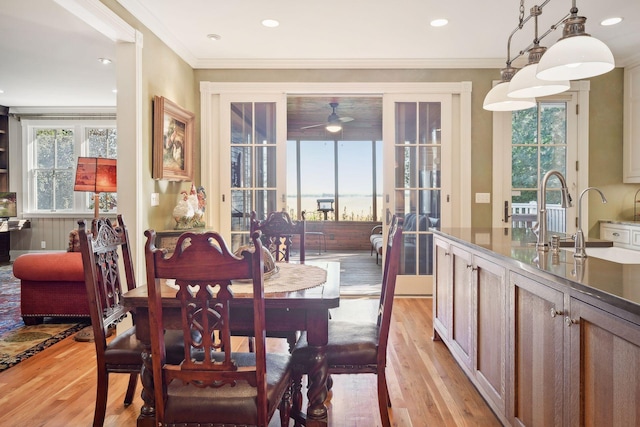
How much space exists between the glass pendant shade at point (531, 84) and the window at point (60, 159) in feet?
24.2

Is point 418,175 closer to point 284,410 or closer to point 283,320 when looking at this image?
point 283,320

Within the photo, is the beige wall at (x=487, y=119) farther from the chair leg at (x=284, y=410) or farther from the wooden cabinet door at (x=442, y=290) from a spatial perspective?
the chair leg at (x=284, y=410)

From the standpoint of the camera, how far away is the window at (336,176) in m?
10.2

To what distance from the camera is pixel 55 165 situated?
25.8ft

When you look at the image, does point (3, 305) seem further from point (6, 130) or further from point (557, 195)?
point (557, 195)

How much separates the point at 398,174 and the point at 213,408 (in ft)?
12.6

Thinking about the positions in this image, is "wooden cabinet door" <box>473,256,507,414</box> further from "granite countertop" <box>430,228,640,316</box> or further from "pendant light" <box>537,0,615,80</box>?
"pendant light" <box>537,0,615,80</box>

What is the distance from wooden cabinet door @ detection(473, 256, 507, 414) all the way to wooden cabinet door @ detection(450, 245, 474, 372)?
9cm

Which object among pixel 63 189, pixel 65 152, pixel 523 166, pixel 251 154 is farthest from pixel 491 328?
pixel 65 152

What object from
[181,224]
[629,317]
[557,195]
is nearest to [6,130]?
[181,224]

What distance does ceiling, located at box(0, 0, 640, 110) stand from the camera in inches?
136

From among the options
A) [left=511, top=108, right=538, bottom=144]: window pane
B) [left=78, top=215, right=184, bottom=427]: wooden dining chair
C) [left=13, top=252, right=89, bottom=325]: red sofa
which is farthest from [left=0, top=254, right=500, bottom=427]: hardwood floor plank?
[left=511, top=108, right=538, bottom=144]: window pane

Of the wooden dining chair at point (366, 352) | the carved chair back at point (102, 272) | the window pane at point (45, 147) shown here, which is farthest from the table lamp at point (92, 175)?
the window pane at point (45, 147)

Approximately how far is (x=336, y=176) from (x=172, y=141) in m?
6.50
